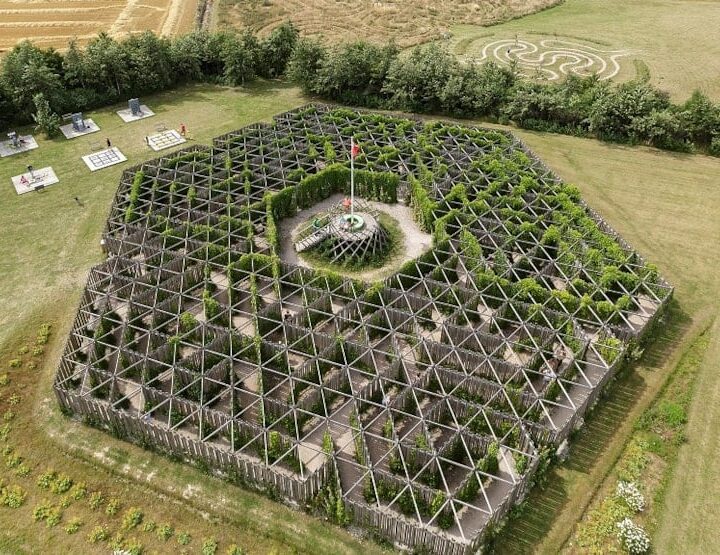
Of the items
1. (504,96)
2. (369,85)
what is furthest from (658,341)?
(369,85)

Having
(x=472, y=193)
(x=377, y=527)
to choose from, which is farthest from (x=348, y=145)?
(x=377, y=527)

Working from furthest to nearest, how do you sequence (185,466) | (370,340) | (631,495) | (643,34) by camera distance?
(643,34) < (370,340) < (185,466) < (631,495)

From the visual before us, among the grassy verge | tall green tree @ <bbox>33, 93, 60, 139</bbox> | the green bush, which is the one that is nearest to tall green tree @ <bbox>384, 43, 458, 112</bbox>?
tall green tree @ <bbox>33, 93, 60, 139</bbox>

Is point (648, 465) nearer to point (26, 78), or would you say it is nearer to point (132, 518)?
point (132, 518)

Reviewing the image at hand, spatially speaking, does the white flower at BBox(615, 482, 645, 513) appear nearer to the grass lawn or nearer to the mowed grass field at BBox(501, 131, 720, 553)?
the mowed grass field at BBox(501, 131, 720, 553)

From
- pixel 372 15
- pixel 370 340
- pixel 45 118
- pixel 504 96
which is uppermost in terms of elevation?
pixel 372 15

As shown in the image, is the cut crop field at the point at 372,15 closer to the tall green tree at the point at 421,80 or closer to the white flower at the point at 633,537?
the tall green tree at the point at 421,80
